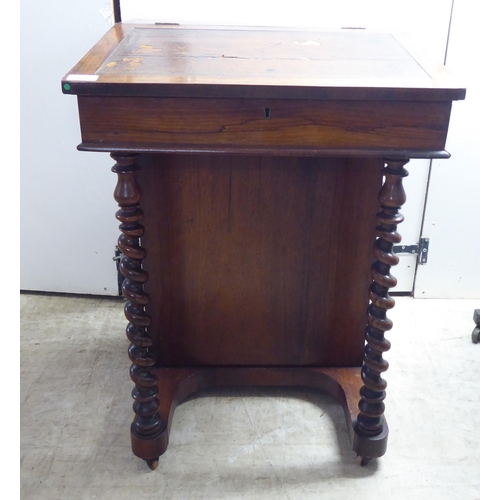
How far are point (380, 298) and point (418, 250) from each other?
0.85 m

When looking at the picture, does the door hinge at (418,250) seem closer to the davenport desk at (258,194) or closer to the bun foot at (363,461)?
the davenport desk at (258,194)

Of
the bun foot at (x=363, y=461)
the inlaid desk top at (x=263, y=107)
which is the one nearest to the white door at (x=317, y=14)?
the inlaid desk top at (x=263, y=107)

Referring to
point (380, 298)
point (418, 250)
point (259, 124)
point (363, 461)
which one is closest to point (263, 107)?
point (259, 124)

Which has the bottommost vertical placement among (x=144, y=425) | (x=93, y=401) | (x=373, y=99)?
(x=93, y=401)

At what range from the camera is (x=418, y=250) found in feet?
7.06

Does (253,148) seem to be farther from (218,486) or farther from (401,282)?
(401,282)

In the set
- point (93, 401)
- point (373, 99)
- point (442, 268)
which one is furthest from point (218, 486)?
point (442, 268)

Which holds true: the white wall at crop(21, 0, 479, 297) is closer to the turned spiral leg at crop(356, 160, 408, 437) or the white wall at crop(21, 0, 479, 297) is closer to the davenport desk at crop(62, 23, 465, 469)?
the davenport desk at crop(62, 23, 465, 469)

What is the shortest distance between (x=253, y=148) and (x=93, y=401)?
1000mm

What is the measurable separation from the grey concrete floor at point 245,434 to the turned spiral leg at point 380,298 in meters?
0.16

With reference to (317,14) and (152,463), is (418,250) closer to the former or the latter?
(317,14)

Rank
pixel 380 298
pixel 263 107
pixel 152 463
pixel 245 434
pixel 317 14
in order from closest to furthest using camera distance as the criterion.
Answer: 1. pixel 263 107
2. pixel 380 298
3. pixel 152 463
4. pixel 245 434
5. pixel 317 14

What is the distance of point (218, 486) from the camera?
147 cm

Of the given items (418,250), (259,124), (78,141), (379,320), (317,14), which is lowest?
(418,250)
